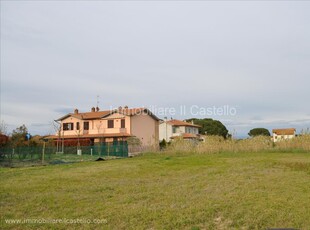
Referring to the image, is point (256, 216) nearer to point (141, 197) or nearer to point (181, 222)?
point (181, 222)

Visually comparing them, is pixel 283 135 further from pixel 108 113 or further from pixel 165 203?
pixel 165 203

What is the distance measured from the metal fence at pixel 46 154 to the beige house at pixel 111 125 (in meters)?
9.54

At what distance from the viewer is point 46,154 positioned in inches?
874

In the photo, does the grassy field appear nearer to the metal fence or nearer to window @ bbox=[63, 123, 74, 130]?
the metal fence

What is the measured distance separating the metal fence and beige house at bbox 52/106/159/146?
954 centimetres

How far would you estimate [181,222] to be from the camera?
494 cm

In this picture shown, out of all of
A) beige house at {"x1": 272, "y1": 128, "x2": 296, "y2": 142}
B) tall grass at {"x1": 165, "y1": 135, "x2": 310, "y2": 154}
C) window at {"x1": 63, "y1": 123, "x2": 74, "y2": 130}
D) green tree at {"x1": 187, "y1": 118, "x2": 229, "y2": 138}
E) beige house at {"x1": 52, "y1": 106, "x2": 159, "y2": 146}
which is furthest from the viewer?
green tree at {"x1": 187, "y1": 118, "x2": 229, "y2": 138}

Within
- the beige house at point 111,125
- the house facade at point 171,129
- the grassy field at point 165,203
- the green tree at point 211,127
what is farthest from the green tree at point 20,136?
the green tree at point 211,127

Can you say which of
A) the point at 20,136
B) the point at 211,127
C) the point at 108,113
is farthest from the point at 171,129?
the point at 20,136

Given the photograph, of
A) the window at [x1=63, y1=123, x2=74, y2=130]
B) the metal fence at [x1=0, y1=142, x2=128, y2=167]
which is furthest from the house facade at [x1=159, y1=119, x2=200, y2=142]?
the metal fence at [x1=0, y1=142, x2=128, y2=167]

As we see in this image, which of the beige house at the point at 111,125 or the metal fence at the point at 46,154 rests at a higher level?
the beige house at the point at 111,125

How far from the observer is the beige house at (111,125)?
3903cm

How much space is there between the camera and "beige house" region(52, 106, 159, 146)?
39031 mm

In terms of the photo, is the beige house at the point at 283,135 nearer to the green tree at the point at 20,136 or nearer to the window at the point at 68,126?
the green tree at the point at 20,136
